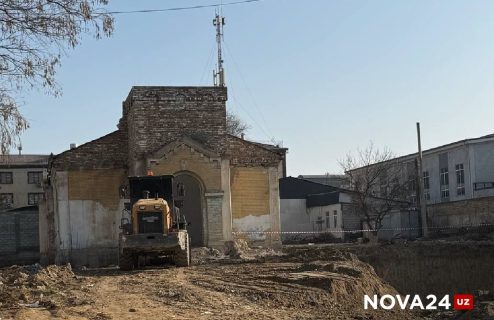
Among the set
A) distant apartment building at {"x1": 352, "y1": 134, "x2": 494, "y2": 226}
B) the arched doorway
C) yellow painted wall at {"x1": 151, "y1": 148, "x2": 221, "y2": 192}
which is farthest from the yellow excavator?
distant apartment building at {"x1": 352, "y1": 134, "x2": 494, "y2": 226}

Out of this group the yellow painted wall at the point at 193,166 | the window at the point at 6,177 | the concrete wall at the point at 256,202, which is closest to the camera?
the yellow painted wall at the point at 193,166

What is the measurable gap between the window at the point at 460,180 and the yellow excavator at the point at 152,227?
120ft

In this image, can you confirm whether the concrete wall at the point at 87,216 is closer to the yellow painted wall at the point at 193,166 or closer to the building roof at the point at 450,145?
the yellow painted wall at the point at 193,166

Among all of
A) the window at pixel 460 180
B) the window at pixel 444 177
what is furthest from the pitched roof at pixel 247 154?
the window at pixel 444 177

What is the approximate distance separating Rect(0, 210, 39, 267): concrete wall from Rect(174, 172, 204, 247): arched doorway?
14.8 metres

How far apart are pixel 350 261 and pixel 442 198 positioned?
1493 inches

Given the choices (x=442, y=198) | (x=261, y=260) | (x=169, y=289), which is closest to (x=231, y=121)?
(x=442, y=198)

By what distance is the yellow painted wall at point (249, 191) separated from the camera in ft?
111

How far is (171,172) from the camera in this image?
31422mm

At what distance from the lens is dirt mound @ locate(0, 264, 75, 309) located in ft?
43.9

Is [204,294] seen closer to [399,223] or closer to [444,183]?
[399,223]

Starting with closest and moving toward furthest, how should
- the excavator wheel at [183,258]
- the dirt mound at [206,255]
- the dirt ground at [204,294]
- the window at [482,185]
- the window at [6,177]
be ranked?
the dirt ground at [204,294], the excavator wheel at [183,258], the dirt mound at [206,255], the window at [482,185], the window at [6,177]

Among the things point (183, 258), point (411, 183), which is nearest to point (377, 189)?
point (411, 183)

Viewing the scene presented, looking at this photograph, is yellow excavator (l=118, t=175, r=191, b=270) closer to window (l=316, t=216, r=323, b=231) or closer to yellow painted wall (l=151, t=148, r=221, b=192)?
yellow painted wall (l=151, t=148, r=221, b=192)
